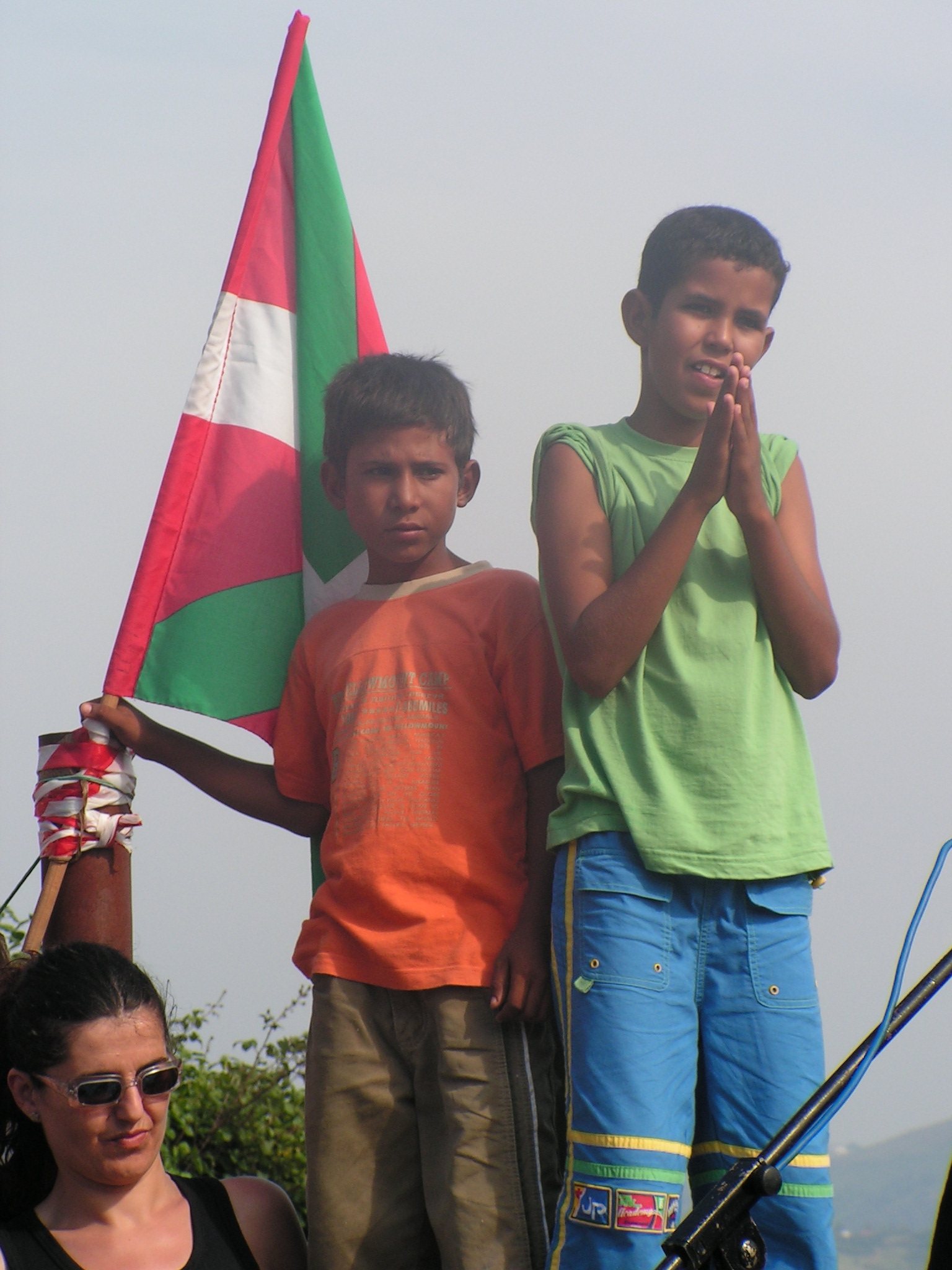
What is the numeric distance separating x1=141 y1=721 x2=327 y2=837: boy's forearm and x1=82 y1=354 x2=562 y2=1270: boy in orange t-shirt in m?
0.05

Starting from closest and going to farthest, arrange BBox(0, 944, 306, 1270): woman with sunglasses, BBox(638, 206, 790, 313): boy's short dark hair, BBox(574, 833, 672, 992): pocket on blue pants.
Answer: BBox(574, 833, 672, 992): pocket on blue pants, BBox(0, 944, 306, 1270): woman with sunglasses, BBox(638, 206, 790, 313): boy's short dark hair

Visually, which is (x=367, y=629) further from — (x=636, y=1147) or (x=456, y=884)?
(x=636, y=1147)

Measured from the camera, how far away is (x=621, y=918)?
2217mm

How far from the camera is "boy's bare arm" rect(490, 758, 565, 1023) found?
2.41 metres

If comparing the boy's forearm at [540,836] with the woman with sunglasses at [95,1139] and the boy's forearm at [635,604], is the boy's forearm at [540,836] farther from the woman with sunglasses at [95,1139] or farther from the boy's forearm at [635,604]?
the woman with sunglasses at [95,1139]

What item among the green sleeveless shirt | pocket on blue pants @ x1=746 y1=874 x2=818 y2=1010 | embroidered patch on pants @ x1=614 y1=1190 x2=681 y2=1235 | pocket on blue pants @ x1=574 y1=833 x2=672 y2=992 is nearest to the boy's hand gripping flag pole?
the green sleeveless shirt

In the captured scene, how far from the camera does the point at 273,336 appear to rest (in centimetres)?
332

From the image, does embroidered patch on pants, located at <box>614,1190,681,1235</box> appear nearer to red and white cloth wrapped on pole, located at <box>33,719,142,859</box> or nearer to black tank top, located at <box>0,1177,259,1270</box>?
black tank top, located at <box>0,1177,259,1270</box>

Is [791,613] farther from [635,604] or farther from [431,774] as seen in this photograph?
[431,774]

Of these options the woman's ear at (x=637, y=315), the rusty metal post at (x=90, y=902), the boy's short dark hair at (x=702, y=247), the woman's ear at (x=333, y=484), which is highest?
the boy's short dark hair at (x=702, y=247)

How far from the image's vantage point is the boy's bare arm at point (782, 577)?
7.47ft

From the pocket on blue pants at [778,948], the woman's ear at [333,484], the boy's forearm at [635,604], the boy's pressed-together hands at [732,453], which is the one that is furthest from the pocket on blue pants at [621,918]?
the woman's ear at [333,484]

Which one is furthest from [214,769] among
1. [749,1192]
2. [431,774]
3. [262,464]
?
[749,1192]

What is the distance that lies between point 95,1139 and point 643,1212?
88cm
